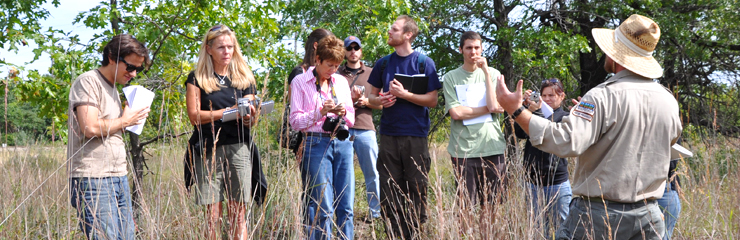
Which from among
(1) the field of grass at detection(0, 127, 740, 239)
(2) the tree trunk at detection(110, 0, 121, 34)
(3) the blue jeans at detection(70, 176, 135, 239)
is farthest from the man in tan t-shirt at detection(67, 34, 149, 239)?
(2) the tree trunk at detection(110, 0, 121, 34)

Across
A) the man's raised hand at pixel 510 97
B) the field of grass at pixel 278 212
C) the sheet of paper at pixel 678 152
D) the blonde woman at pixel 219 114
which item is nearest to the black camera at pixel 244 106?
the blonde woman at pixel 219 114

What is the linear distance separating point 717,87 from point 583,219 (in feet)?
26.8

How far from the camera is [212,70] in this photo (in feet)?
10.7

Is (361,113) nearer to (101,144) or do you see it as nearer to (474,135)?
(474,135)

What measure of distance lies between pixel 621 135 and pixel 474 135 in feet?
5.30

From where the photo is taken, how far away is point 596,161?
2.20 meters

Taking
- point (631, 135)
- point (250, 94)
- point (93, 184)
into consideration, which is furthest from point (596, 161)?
point (93, 184)

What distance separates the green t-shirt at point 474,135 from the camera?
370 cm

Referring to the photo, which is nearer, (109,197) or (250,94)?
(109,197)

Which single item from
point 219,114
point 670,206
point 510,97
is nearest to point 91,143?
point 219,114

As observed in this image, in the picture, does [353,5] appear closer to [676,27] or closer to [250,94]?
[250,94]

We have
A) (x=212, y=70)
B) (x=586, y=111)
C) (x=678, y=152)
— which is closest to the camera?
(x=586, y=111)

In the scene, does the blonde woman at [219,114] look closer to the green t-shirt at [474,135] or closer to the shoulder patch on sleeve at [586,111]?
the green t-shirt at [474,135]

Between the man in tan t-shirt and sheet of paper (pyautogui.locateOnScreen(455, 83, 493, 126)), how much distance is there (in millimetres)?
2083
